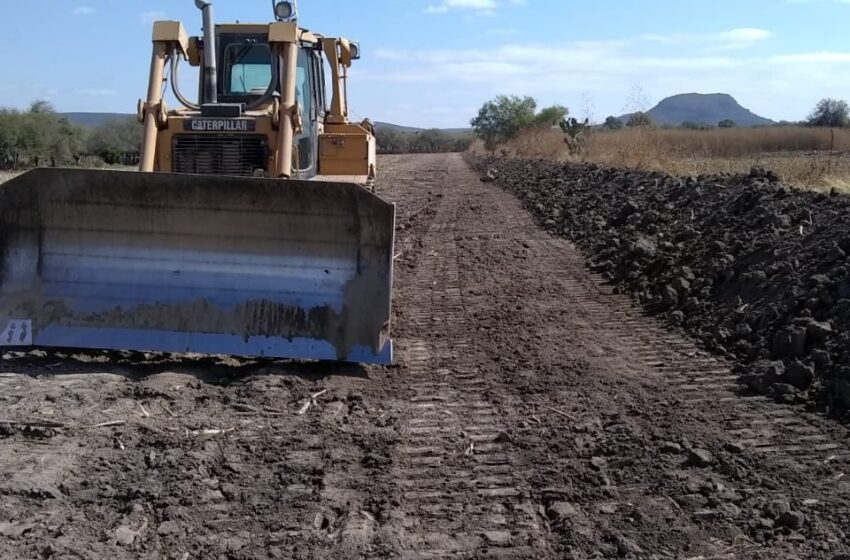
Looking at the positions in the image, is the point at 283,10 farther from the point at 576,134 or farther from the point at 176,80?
the point at 576,134

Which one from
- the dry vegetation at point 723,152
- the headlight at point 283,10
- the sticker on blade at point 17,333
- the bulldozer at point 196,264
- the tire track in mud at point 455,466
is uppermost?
the headlight at point 283,10

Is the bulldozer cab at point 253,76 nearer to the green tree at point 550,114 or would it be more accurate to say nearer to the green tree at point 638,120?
the green tree at point 638,120

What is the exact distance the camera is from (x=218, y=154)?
7.91 meters

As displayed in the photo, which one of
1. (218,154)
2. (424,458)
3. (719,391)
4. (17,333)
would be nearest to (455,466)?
(424,458)

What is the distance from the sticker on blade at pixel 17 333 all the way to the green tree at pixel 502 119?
6679cm

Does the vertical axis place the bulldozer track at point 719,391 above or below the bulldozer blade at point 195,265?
below

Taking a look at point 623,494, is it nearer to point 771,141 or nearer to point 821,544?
point 821,544

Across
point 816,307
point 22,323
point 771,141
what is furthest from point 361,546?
point 771,141

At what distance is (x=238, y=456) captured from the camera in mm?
4648

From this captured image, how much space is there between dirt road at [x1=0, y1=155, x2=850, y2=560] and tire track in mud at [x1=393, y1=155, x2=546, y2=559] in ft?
0.04

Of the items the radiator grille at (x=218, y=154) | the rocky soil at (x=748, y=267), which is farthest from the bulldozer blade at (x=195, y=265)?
the rocky soil at (x=748, y=267)

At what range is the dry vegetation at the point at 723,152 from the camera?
1641 cm

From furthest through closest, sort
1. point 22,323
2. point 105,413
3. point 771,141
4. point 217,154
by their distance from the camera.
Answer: point 771,141
point 217,154
point 22,323
point 105,413

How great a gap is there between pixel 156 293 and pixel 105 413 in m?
1.36
